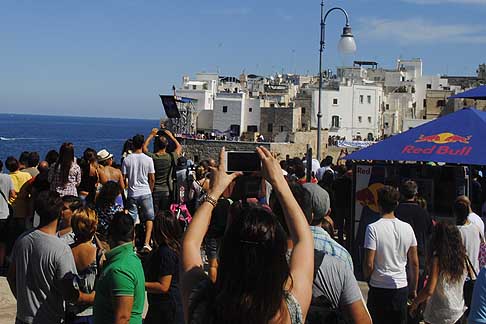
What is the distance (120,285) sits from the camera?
4.82m

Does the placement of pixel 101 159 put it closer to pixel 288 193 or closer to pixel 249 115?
pixel 288 193

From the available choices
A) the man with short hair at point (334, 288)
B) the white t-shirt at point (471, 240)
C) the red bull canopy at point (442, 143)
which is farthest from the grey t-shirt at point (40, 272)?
the red bull canopy at point (442, 143)

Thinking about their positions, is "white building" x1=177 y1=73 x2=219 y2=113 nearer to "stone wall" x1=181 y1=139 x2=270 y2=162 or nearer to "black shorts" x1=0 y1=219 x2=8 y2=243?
"stone wall" x1=181 y1=139 x2=270 y2=162

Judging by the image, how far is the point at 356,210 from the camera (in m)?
11.2

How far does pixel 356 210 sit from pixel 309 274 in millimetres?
8126

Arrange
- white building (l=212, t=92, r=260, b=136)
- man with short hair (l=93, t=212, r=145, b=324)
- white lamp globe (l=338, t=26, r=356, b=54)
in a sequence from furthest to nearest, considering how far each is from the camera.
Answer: white building (l=212, t=92, r=260, b=136) < white lamp globe (l=338, t=26, r=356, b=54) < man with short hair (l=93, t=212, r=145, b=324)

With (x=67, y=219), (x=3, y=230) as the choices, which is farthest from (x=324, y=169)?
(x=67, y=219)

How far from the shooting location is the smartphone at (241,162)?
14.1 ft

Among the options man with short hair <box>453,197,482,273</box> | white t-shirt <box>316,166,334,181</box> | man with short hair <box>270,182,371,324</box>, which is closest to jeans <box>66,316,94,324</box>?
man with short hair <box>270,182,371,324</box>

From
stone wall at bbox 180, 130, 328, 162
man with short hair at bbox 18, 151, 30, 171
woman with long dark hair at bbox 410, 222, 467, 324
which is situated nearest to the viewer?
woman with long dark hair at bbox 410, 222, 467, 324

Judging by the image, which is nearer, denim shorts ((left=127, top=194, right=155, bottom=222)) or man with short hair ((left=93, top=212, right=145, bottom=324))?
man with short hair ((left=93, top=212, right=145, bottom=324))

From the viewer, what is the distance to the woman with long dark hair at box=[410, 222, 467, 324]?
617 centimetres

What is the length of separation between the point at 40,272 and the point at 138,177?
15.9ft

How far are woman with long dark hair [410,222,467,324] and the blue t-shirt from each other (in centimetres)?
192
